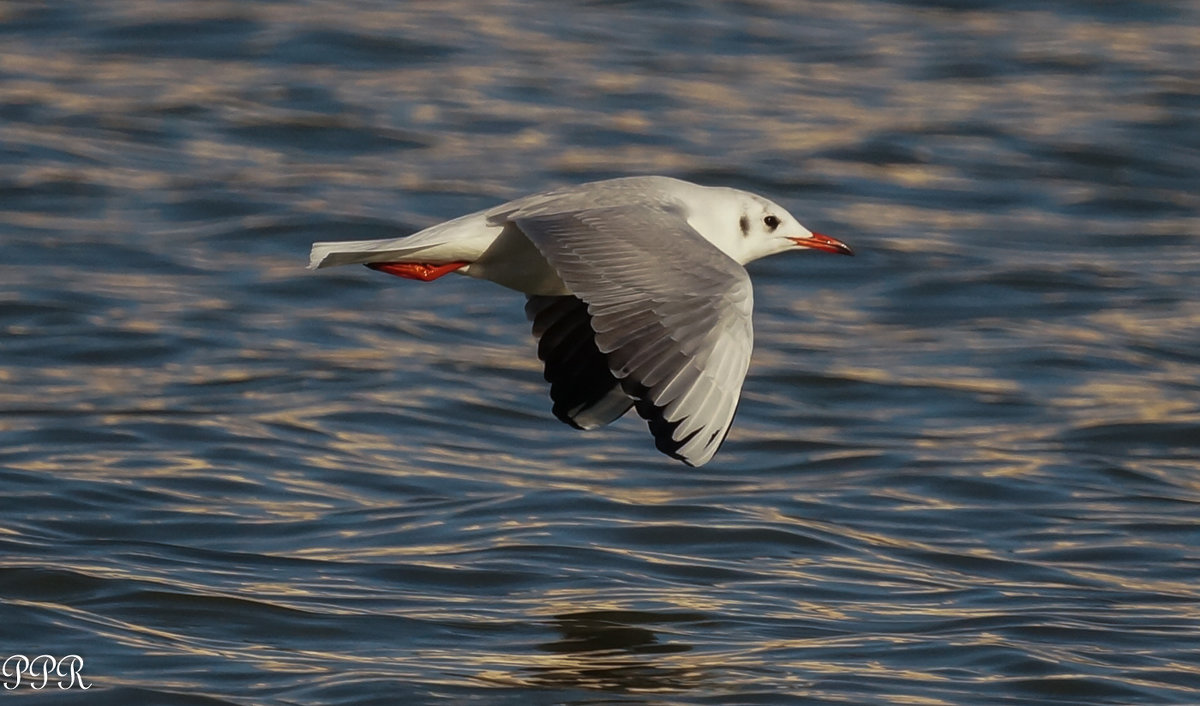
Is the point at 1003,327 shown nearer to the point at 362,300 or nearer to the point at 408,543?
the point at 362,300

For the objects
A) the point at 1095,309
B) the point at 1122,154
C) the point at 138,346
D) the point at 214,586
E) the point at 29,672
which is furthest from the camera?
the point at 1122,154

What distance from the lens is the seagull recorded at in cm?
593

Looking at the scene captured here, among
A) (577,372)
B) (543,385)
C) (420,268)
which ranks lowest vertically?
(543,385)

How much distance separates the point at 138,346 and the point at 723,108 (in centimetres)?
472

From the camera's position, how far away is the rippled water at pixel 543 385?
7094mm

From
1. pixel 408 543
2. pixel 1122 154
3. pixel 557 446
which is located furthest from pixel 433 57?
pixel 408 543

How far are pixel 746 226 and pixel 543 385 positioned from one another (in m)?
2.71

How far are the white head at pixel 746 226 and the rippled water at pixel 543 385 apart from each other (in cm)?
114

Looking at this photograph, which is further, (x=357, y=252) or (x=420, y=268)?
(x=420, y=268)

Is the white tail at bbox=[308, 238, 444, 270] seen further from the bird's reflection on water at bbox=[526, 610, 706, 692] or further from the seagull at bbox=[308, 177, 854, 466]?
the bird's reflection on water at bbox=[526, 610, 706, 692]

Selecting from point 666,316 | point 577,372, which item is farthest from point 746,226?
point 666,316

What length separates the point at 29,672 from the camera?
663 centimetres

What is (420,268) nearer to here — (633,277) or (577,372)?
(577,372)

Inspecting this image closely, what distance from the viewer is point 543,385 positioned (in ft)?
32.6
